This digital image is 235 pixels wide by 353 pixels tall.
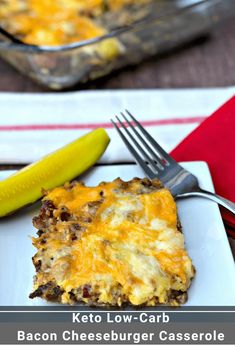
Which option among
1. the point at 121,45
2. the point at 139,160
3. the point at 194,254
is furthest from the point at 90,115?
the point at 194,254

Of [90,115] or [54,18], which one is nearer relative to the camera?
[90,115]

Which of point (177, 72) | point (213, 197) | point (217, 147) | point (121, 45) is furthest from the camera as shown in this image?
point (177, 72)

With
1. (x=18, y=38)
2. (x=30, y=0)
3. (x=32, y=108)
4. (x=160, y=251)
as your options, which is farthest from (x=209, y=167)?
(x=30, y=0)

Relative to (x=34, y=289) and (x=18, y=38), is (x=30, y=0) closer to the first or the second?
(x=18, y=38)

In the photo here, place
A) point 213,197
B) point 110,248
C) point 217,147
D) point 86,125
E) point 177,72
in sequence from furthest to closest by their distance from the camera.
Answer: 1. point 177,72
2. point 86,125
3. point 217,147
4. point 213,197
5. point 110,248

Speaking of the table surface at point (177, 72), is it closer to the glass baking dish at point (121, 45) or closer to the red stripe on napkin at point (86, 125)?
the glass baking dish at point (121, 45)

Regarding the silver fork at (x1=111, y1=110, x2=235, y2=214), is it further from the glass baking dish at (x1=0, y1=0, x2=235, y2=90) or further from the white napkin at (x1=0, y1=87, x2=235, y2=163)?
the glass baking dish at (x1=0, y1=0, x2=235, y2=90)

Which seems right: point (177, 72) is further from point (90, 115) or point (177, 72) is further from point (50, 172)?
point (50, 172)

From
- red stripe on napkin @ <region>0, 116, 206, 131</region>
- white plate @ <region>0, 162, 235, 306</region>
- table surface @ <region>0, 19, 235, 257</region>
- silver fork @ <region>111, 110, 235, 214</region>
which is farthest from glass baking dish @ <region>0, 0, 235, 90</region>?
white plate @ <region>0, 162, 235, 306</region>
